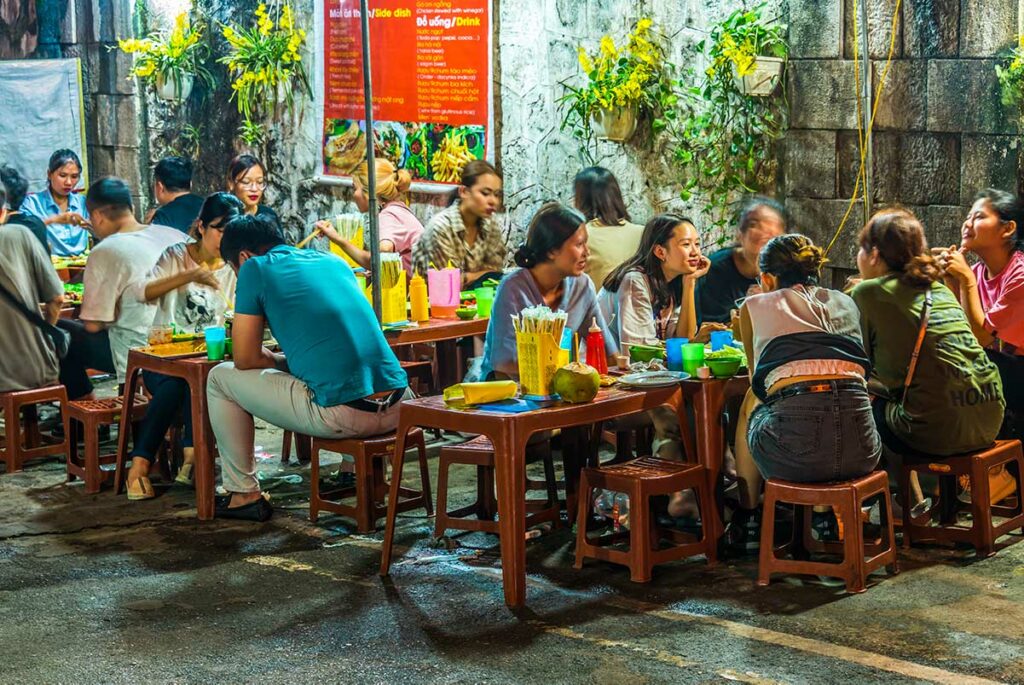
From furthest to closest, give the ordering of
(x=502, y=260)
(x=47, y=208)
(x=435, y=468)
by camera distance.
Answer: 1. (x=47, y=208)
2. (x=502, y=260)
3. (x=435, y=468)

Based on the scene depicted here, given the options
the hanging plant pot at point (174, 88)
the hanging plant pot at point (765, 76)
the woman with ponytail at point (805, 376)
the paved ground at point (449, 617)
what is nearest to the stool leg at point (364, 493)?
the paved ground at point (449, 617)

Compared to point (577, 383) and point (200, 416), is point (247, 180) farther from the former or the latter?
point (577, 383)

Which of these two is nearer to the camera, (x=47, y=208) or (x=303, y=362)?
(x=303, y=362)

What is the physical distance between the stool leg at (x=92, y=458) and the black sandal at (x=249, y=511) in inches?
34.5

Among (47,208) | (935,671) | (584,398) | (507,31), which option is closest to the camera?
(935,671)

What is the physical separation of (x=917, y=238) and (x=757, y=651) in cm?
199

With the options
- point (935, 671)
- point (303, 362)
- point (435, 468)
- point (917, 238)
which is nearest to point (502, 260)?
point (435, 468)

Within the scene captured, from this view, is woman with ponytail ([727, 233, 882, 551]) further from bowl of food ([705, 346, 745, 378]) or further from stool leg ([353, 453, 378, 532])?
stool leg ([353, 453, 378, 532])

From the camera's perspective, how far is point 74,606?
5352 millimetres

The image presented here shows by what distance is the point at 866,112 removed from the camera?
24.4 ft

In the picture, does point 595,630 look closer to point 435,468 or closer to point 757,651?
point 757,651

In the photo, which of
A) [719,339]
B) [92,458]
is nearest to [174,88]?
[92,458]

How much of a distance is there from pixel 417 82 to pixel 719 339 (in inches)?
198

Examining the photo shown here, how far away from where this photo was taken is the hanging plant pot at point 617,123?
8.82m
